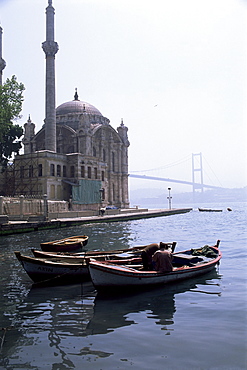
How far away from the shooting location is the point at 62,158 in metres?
48.8

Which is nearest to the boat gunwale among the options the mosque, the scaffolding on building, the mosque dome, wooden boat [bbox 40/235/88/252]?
wooden boat [bbox 40/235/88/252]

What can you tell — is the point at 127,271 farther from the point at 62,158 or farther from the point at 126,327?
the point at 62,158

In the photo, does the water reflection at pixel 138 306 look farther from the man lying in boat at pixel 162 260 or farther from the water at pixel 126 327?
the man lying in boat at pixel 162 260

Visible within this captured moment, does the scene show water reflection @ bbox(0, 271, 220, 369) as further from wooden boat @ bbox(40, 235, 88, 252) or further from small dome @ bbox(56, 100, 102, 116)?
small dome @ bbox(56, 100, 102, 116)

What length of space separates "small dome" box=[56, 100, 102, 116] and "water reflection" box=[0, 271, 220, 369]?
58290 mm

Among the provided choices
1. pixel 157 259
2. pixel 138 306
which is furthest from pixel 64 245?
pixel 138 306

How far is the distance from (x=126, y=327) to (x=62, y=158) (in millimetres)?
42996

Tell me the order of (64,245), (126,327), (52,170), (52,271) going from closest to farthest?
1. (126,327)
2. (52,271)
3. (64,245)
4. (52,170)

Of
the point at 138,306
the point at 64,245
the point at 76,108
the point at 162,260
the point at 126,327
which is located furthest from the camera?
the point at 76,108

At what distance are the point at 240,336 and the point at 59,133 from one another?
56854mm

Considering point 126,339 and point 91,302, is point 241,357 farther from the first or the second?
point 91,302

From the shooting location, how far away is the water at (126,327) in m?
5.88

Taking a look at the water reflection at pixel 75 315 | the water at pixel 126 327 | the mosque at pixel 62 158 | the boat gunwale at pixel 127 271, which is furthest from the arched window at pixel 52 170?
the boat gunwale at pixel 127 271

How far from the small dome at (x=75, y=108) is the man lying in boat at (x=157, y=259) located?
189ft
